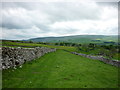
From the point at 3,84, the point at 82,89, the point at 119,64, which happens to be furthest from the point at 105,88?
the point at 119,64

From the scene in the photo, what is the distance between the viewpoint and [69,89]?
9.65m

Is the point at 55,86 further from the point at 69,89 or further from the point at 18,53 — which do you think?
the point at 18,53

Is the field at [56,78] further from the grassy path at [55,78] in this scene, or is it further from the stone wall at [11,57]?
the stone wall at [11,57]

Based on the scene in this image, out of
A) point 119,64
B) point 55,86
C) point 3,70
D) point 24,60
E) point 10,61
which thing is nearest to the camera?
point 55,86

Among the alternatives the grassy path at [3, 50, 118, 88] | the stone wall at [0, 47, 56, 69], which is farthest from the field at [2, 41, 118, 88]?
the stone wall at [0, 47, 56, 69]

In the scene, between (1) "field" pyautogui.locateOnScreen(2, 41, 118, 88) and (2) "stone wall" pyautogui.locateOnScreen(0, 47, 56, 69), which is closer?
(1) "field" pyautogui.locateOnScreen(2, 41, 118, 88)

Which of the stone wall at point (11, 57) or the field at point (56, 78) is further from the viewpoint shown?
the stone wall at point (11, 57)

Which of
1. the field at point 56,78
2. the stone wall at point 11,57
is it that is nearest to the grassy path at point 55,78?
the field at point 56,78

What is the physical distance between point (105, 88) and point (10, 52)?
1293 centimetres

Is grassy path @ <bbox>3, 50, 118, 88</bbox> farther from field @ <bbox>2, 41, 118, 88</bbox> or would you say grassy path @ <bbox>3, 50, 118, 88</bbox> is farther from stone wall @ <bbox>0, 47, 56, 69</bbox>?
stone wall @ <bbox>0, 47, 56, 69</bbox>

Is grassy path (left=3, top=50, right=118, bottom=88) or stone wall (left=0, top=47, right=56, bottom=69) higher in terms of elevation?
stone wall (left=0, top=47, right=56, bottom=69)

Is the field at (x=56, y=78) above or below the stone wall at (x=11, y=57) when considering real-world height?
below

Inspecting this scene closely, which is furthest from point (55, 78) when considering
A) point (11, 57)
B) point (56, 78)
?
point (11, 57)

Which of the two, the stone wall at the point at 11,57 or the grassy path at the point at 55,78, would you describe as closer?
the grassy path at the point at 55,78
